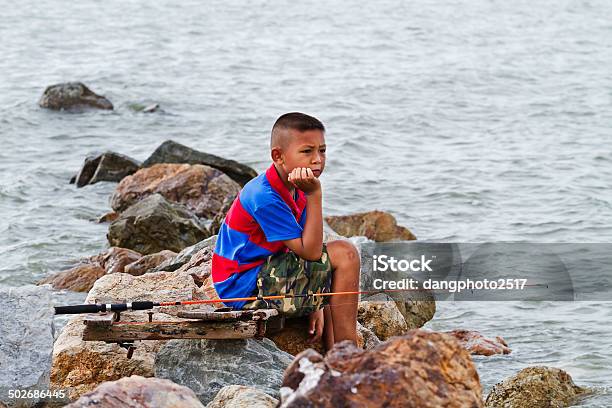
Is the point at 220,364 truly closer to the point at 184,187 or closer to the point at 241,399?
the point at 241,399

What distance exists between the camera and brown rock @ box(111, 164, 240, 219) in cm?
1181

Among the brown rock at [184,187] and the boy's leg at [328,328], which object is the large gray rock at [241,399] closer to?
the boy's leg at [328,328]

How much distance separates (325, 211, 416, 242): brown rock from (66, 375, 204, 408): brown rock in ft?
21.4

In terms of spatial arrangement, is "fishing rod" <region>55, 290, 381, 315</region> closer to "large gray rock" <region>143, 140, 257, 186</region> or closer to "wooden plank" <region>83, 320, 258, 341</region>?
"wooden plank" <region>83, 320, 258, 341</region>

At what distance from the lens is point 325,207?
12.9 meters

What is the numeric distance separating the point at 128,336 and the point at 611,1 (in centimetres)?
2864

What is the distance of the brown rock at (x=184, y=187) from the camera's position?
38.8 feet

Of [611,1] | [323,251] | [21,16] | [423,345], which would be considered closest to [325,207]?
[323,251]

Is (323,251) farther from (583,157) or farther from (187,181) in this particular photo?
(583,157)

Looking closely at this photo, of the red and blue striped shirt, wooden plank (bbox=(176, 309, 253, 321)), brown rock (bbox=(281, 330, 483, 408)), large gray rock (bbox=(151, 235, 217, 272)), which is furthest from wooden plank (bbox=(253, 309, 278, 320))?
large gray rock (bbox=(151, 235, 217, 272))

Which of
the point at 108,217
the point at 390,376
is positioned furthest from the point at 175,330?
the point at 108,217

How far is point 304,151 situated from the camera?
5.29 meters

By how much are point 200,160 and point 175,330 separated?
7.89 meters

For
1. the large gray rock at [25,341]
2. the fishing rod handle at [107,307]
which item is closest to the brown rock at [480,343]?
the fishing rod handle at [107,307]
